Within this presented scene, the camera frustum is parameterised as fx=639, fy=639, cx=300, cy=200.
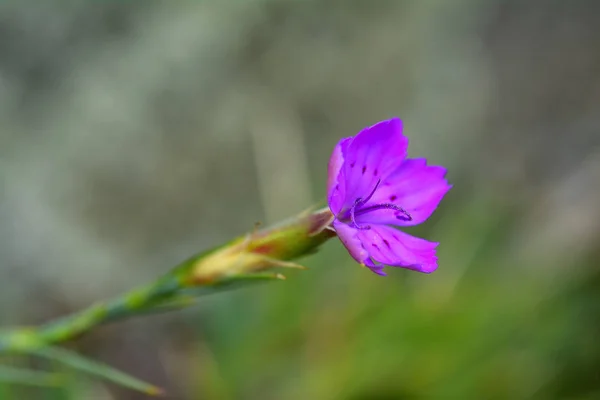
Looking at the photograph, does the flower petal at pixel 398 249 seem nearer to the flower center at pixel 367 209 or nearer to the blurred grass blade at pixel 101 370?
the flower center at pixel 367 209

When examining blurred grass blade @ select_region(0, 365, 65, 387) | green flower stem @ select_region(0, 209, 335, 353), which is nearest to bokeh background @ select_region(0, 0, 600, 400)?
blurred grass blade @ select_region(0, 365, 65, 387)

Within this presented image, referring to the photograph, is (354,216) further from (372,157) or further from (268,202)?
(268,202)

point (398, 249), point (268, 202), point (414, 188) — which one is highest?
point (268, 202)

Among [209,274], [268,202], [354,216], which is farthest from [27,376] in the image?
[268,202]

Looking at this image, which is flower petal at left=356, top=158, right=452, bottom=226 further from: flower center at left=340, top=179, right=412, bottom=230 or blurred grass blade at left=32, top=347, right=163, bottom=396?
blurred grass blade at left=32, top=347, right=163, bottom=396

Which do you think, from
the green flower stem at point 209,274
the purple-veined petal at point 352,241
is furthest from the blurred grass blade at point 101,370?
the purple-veined petal at point 352,241

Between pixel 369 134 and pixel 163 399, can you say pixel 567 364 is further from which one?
pixel 369 134

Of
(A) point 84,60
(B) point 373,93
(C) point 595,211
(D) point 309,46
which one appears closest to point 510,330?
(C) point 595,211
